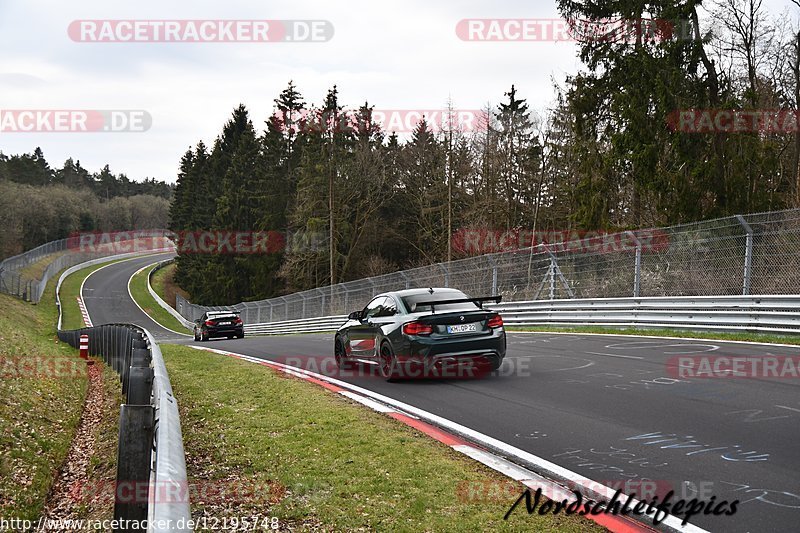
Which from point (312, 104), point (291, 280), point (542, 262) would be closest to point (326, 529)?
point (542, 262)

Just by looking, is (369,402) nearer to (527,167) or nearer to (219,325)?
(219,325)

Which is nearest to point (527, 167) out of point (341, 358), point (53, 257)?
point (341, 358)

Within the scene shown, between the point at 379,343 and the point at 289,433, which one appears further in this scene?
the point at 379,343

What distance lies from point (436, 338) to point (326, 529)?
6255 millimetres

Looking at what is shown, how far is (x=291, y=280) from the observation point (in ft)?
179

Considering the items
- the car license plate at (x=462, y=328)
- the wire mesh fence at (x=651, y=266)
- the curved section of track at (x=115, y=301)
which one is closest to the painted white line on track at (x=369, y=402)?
the car license plate at (x=462, y=328)

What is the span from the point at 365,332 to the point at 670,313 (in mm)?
8189

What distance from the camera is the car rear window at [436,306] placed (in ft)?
35.9

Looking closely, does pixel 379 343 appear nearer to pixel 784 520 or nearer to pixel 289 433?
pixel 289 433

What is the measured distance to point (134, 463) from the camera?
3.80 m

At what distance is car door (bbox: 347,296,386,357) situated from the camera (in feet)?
38.4

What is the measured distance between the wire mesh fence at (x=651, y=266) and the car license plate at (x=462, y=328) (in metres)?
7.16


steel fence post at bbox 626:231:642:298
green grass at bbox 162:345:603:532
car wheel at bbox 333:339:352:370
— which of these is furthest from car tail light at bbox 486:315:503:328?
steel fence post at bbox 626:231:642:298

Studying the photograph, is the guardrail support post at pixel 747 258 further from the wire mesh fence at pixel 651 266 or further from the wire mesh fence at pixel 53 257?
the wire mesh fence at pixel 53 257
